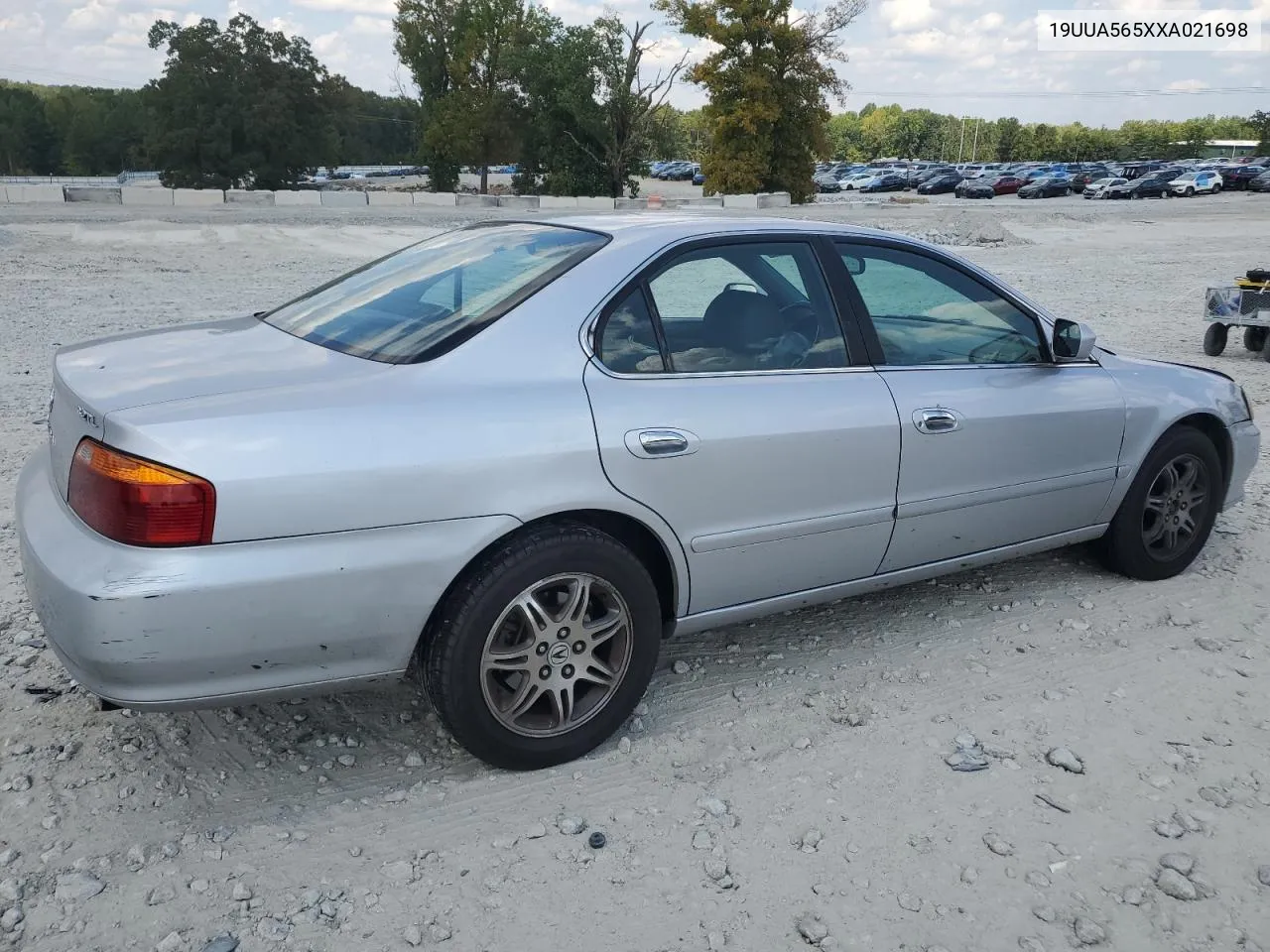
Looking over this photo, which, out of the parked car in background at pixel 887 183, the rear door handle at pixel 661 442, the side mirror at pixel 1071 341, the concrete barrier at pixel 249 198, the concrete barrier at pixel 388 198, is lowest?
the rear door handle at pixel 661 442

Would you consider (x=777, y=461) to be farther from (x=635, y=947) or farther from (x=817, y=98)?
(x=817, y=98)

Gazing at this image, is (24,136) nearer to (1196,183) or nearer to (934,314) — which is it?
(1196,183)

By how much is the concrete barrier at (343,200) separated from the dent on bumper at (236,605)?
29.4m

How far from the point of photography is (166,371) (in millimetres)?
2971

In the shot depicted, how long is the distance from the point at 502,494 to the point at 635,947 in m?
1.17

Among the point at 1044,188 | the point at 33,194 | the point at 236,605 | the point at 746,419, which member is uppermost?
the point at 1044,188

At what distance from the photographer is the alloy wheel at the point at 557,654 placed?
2992mm

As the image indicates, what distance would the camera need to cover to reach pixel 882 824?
2.94 metres

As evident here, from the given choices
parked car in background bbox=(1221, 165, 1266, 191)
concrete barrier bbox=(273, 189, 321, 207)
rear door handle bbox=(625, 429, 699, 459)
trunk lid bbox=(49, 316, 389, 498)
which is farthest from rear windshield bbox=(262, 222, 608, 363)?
parked car in background bbox=(1221, 165, 1266, 191)

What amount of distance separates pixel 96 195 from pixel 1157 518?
30.2 meters

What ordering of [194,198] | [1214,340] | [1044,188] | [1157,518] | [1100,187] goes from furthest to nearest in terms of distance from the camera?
[1044,188] < [1100,187] < [194,198] < [1214,340] < [1157,518]

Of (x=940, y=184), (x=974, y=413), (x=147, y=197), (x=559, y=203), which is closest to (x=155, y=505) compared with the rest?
(x=974, y=413)

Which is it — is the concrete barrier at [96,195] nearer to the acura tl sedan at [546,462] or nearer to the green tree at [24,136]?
the acura tl sedan at [546,462]

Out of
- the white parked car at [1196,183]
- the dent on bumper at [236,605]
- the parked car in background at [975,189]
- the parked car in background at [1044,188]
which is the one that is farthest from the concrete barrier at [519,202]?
the white parked car at [1196,183]
